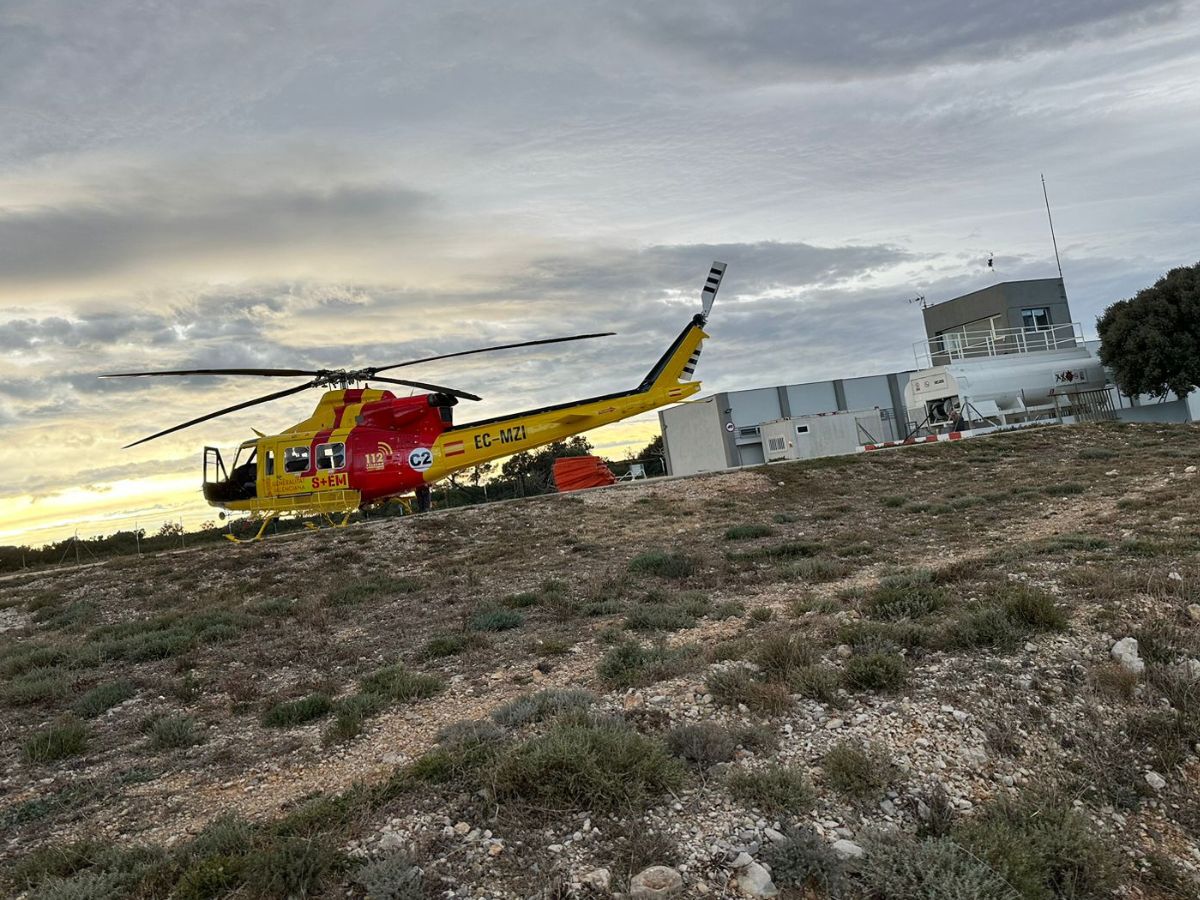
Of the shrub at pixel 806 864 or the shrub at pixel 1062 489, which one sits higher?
the shrub at pixel 806 864

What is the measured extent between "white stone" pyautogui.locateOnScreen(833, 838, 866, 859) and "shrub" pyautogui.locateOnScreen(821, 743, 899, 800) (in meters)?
0.50

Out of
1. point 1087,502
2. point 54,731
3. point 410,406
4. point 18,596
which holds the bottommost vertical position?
point 1087,502

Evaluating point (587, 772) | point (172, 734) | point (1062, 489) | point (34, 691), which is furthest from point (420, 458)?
point (587, 772)

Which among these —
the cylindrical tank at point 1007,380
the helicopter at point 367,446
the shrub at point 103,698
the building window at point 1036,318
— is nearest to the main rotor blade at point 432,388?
the helicopter at point 367,446

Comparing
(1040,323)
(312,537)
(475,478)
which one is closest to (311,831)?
(312,537)

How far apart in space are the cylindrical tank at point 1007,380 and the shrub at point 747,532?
75.8 ft

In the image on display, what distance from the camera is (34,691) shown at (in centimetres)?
965

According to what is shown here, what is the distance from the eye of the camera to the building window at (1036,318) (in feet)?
150

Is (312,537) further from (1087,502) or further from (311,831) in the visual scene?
(1087,502)

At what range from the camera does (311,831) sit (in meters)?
5.12

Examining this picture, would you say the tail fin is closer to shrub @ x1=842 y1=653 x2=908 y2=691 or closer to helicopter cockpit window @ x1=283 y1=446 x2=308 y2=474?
helicopter cockpit window @ x1=283 y1=446 x2=308 y2=474

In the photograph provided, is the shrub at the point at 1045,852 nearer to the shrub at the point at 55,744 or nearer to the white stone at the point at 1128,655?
the white stone at the point at 1128,655

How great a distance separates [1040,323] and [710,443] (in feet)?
69.2

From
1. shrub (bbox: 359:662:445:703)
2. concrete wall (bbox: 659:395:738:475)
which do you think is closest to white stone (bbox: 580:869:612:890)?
shrub (bbox: 359:662:445:703)
